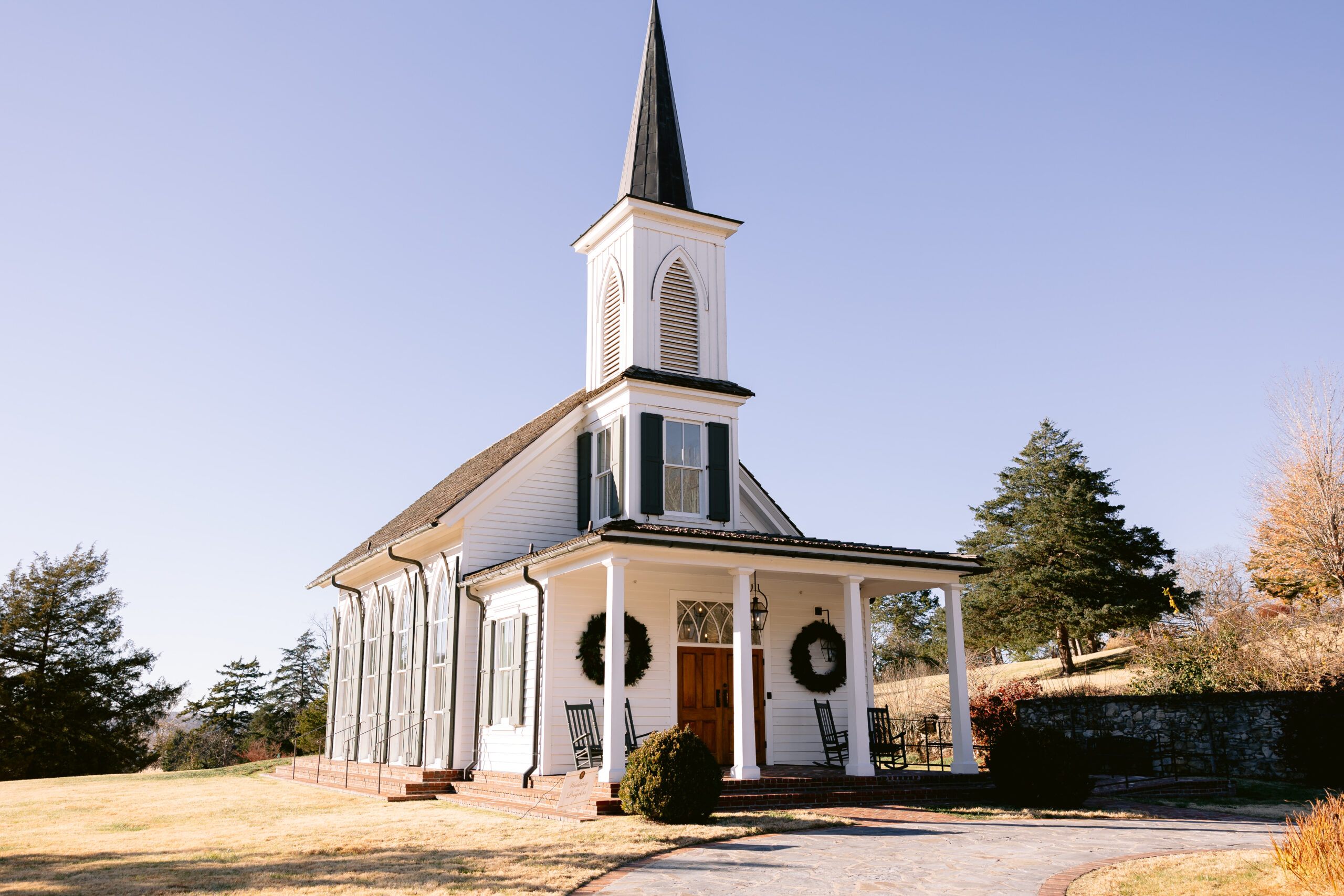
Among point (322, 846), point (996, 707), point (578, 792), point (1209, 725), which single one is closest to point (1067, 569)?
point (996, 707)

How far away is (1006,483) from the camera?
139ft

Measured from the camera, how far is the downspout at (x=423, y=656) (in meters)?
17.9

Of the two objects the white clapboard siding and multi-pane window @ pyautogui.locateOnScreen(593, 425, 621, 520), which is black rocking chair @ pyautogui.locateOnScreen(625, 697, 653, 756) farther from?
the white clapboard siding

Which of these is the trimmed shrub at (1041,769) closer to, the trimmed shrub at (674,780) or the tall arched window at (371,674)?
the trimmed shrub at (674,780)

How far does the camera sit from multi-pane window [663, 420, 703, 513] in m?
17.7

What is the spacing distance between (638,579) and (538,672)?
7.44ft

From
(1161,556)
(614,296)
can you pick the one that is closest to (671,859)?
(614,296)

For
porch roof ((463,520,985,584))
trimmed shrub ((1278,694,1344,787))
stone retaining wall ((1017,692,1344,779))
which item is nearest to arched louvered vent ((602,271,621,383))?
porch roof ((463,520,985,584))

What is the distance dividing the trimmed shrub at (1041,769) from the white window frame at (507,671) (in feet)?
24.2

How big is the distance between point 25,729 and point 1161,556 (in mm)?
43006

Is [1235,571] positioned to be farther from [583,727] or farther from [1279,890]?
[1279,890]

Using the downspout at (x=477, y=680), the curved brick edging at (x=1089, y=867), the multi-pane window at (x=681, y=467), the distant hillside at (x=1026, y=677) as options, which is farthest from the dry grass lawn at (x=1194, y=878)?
the distant hillside at (x=1026, y=677)

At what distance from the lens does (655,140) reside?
67.1ft

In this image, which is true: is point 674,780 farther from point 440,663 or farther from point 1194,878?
point 440,663
